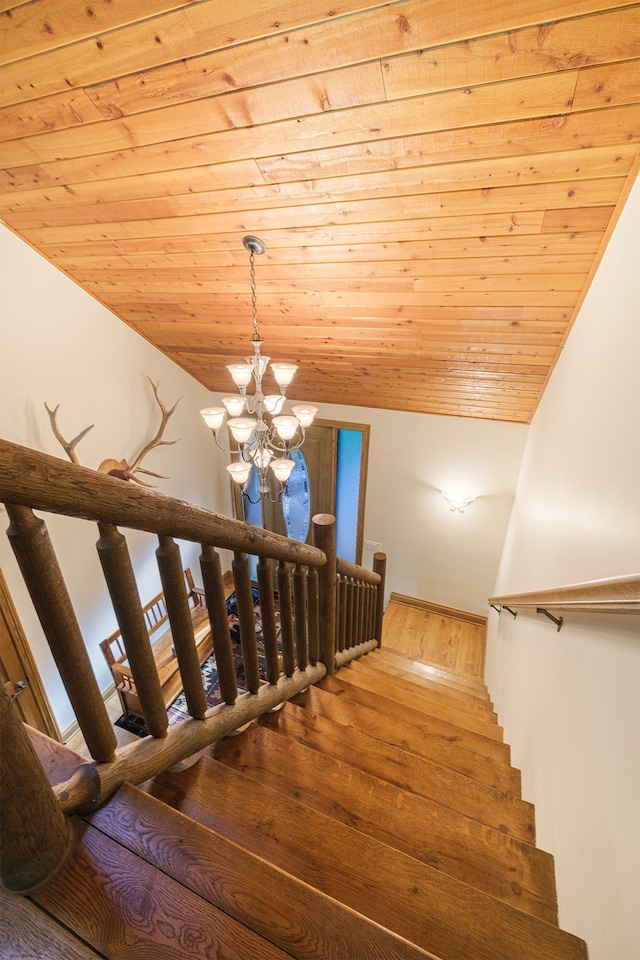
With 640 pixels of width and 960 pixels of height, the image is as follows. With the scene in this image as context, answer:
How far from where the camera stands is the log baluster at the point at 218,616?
1.07 metres

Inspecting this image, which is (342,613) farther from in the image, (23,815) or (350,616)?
(23,815)

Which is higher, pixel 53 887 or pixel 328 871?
pixel 53 887

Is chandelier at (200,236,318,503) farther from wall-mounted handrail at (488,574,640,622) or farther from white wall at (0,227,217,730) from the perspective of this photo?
white wall at (0,227,217,730)

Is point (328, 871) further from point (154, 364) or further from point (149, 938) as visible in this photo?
point (154, 364)

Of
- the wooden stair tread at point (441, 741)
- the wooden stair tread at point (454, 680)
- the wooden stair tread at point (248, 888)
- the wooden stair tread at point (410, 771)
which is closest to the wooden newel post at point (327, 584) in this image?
the wooden stair tread at point (441, 741)

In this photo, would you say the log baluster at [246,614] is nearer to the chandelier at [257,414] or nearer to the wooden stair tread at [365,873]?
the wooden stair tread at [365,873]

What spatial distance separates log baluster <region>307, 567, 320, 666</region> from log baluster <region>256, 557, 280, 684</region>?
347mm

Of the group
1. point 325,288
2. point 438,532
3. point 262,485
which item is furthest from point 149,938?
point 438,532

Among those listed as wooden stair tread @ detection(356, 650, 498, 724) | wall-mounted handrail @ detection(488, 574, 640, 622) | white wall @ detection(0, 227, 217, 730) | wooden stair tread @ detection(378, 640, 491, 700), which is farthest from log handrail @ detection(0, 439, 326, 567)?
wooden stair tread @ detection(378, 640, 491, 700)

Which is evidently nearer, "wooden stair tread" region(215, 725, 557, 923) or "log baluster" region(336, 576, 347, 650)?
"wooden stair tread" region(215, 725, 557, 923)

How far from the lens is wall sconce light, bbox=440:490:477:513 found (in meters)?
4.14

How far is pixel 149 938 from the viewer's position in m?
0.61

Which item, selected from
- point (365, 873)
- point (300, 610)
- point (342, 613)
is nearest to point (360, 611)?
point (342, 613)

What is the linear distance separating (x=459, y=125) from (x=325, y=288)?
3.93ft
